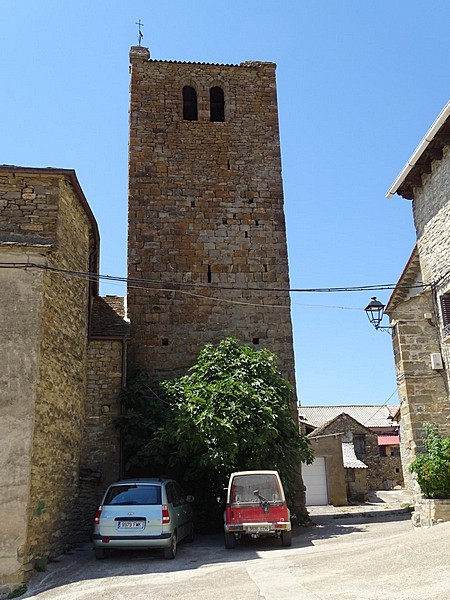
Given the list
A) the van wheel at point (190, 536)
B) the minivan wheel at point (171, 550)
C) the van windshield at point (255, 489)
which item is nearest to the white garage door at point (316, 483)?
the van wheel at point (190, 536)

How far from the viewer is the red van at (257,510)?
33.0ft

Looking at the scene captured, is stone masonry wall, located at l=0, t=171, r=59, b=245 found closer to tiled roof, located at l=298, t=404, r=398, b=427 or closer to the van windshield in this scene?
the van windshield

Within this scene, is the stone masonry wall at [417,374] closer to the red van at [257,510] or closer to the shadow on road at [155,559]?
the shadow on road at [155,559]

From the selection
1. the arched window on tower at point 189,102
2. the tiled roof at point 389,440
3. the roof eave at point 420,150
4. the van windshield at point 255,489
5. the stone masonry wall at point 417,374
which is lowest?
the van windshield at point 255,489

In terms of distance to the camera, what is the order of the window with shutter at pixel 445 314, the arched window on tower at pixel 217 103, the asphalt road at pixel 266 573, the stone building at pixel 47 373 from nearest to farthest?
1. the asphalt road at pixel 266 573
2. the stone building at pixel 47 373
3. the window with shutter at pixel 445 314
4. the arched window on tower at pixel 217 103

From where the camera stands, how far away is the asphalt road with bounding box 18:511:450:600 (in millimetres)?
6070

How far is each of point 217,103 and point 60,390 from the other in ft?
38.1

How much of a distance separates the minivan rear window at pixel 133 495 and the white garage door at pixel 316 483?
46.6 ft

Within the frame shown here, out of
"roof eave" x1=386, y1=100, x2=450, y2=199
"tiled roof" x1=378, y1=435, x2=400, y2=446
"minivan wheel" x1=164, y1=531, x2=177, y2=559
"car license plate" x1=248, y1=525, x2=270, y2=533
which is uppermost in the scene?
"roof eave" x1=386, y1=100, x2=450, y2=199

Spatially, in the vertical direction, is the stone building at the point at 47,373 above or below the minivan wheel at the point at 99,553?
above

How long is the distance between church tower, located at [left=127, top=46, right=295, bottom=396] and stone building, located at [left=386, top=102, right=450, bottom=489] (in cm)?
354

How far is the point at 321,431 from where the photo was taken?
98.3 feet

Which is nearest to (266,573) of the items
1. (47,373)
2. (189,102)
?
(47,373)

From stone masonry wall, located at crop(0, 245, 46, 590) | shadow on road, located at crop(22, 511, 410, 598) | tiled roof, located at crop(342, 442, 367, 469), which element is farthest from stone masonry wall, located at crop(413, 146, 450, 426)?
tiled roof, located at crop(342, 442, 367, 469)
